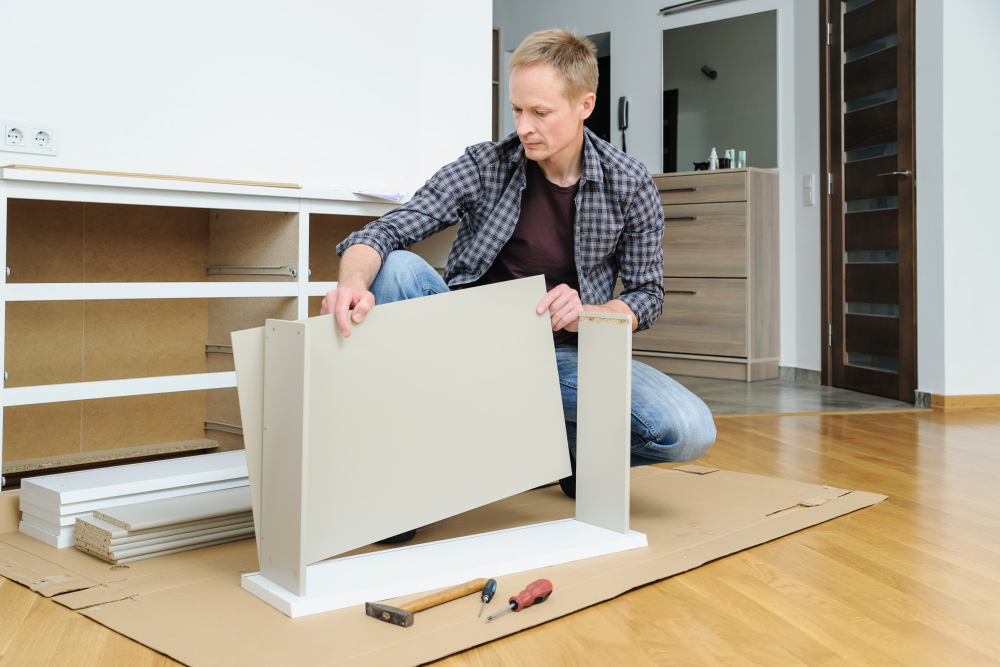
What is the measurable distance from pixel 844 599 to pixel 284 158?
184 centimetres

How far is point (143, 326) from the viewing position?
235 cm

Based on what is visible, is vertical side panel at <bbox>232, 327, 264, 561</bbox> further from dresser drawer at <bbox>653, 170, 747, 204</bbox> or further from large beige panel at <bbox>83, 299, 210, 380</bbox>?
dresser drawer at <bbox>653, 170, 747, 204</bbox>

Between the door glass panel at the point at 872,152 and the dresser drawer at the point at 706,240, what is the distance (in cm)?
52

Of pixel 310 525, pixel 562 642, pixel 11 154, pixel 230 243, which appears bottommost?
pixel 562 642

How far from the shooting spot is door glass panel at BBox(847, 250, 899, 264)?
11.9 ft

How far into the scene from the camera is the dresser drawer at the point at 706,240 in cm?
419

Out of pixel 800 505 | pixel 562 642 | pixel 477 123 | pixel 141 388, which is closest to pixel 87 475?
pixel 141 388

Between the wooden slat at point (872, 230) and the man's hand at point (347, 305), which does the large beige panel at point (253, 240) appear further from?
the wooden slat at point (872, 230)

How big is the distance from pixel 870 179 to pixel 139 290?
3.08 metres

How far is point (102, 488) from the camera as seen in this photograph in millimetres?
1536

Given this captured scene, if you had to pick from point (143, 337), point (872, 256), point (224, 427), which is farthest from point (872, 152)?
point (143, 337)

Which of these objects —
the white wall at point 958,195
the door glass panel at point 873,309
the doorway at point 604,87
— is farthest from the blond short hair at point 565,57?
the doorway at point 604,87

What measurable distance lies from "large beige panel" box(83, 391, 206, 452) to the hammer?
144cm

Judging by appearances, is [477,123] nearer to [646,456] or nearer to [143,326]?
[143,326]
